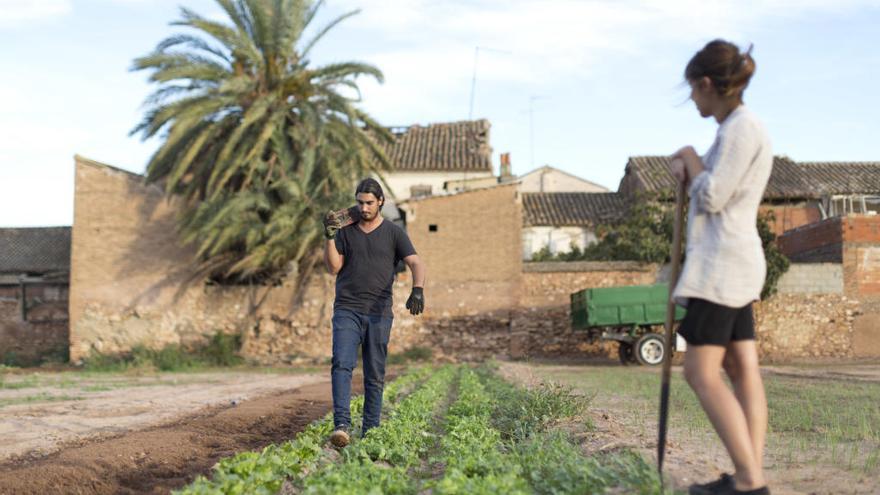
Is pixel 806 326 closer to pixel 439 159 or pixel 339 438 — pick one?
pixel 439 159

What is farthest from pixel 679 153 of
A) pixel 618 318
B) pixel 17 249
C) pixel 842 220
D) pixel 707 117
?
pixel 17 249

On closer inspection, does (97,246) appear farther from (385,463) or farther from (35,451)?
(385,463)

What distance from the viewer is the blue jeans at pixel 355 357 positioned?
6891 millimetres

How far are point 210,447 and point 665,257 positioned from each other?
21.1 m

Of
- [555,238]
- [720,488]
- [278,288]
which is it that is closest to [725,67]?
[720,488]

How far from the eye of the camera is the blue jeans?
689 centimetres

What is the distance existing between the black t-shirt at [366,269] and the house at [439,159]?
1210 inches

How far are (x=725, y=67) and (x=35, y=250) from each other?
31294 millimetres

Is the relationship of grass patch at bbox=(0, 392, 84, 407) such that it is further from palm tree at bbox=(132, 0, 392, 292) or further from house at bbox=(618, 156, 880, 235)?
house at bbox=(618, 156, 880, 235)

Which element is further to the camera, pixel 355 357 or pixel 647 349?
pixel 647 349

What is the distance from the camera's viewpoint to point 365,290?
7.08 meters

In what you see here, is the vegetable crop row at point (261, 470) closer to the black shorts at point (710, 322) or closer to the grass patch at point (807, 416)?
the black shorts at point (710, 322)

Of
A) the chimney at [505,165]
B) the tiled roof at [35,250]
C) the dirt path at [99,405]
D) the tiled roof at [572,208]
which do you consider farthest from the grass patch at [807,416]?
the chimney at [505,165]

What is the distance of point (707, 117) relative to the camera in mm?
4270
